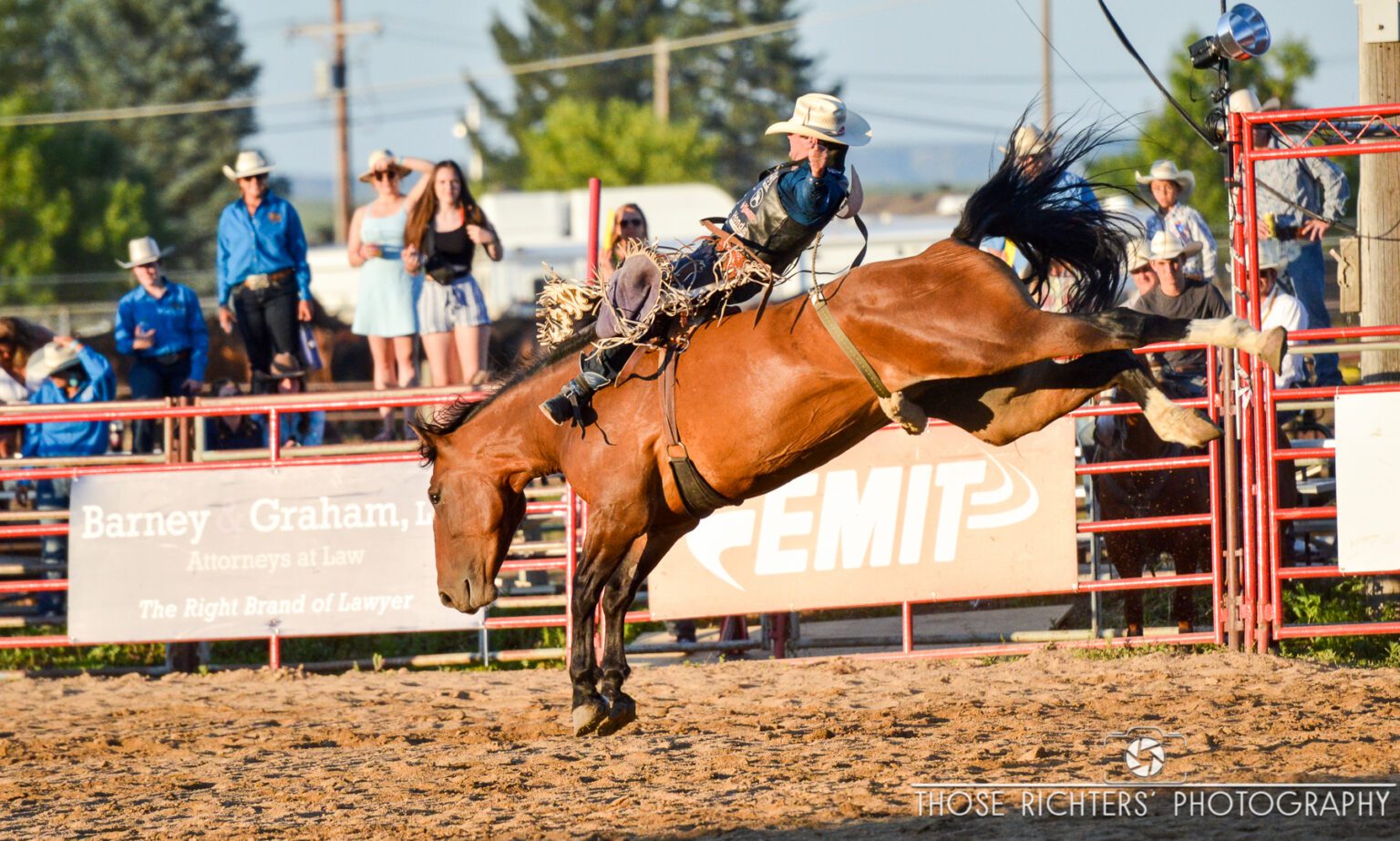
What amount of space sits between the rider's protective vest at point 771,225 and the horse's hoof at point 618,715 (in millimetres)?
2004

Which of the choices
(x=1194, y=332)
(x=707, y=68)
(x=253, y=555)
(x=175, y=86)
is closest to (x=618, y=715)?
(x=1194, y=332)

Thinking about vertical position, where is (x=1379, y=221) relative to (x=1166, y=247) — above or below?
above

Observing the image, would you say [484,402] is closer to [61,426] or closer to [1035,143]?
[1035,143]

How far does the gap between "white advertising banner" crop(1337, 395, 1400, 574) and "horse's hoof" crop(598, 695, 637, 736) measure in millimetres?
3692

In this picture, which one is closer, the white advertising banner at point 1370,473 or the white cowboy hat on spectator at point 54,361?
the white advertising banner at point 1370,473

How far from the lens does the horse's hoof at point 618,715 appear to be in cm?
712

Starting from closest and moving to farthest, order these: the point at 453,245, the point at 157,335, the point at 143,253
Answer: the point at 453,245 → the point at 157,335 → the point at 143,253

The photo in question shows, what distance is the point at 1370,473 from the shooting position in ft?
26.7

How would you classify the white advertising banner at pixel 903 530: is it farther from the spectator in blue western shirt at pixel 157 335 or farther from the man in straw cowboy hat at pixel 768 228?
the spectator in blue western shirt at pixel 157 335

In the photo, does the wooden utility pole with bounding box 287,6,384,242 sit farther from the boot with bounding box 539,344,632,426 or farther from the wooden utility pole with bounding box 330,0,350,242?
the boot with bounding box 539,344,632,426

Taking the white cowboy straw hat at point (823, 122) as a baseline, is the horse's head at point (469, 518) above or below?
below

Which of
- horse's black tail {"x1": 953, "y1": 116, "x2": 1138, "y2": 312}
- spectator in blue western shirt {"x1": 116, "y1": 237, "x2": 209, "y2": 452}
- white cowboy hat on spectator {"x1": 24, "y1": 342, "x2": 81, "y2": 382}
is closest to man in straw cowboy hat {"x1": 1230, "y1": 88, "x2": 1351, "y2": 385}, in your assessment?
horse's black tail {"x1": 953, "y1": 116, "x2": 1138, "y2": 312}

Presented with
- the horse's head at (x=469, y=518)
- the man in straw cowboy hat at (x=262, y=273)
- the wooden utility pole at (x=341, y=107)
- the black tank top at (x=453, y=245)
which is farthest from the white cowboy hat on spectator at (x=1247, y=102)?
the wooden utility pole at (x=341, y=107)

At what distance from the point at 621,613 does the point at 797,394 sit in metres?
1.50
